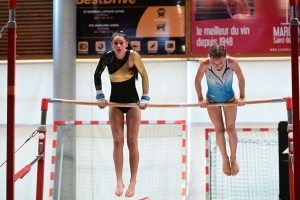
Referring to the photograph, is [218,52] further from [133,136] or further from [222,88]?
[133,136]

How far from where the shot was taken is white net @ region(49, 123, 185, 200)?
7.51m

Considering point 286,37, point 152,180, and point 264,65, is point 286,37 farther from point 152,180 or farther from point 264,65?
point 152,180

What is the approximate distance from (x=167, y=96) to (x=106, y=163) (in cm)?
152

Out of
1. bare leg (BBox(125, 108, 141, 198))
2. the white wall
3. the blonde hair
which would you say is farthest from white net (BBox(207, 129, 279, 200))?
the blonde hair

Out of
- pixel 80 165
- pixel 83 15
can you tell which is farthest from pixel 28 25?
pixel 80 165

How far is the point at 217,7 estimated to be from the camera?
831 cm

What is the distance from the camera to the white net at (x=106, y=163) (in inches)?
296

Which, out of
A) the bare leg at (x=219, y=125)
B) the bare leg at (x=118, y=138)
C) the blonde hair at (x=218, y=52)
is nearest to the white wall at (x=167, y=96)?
the bare leg at (x=219, y=125)

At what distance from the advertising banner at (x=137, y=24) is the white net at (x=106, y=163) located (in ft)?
4.75

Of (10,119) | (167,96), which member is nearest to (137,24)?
(167,96)

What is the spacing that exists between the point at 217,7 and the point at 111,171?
3238 millimetres

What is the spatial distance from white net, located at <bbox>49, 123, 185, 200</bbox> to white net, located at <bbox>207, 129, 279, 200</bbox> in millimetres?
556

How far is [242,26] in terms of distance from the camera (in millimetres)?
8266

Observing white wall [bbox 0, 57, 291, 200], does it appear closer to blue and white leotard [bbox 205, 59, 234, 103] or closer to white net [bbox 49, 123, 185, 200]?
white net [bbox 49, 123, 185, 200]
